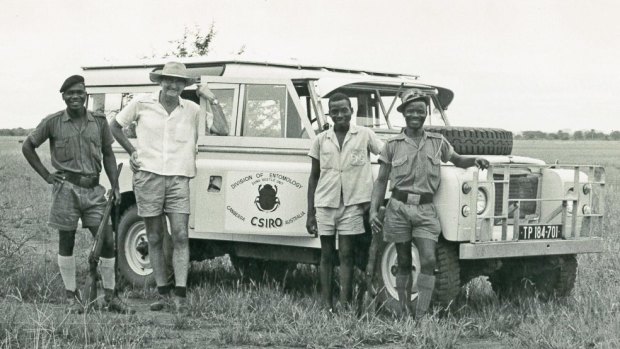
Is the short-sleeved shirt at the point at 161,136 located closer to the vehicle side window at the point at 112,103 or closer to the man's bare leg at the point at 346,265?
the man's bare leg at the point at 346,265

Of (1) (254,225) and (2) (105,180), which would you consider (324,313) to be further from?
(2) (105,180)

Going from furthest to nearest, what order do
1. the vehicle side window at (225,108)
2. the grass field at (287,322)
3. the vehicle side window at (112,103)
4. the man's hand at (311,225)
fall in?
1. the vehicle side window at (112,103)
2. the vehicle side window at (225,108)
3. the man's hand at (311,225)
4. the grass field at (287,322)

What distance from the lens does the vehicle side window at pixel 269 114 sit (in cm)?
878

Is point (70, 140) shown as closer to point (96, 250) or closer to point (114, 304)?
point (96, 250)

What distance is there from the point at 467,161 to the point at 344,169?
3.12ft

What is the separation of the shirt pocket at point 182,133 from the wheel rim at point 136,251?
68.0 inches

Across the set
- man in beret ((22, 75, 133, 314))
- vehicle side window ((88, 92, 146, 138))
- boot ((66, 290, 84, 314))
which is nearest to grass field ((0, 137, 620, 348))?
boot ((66, 290, 84, 314))

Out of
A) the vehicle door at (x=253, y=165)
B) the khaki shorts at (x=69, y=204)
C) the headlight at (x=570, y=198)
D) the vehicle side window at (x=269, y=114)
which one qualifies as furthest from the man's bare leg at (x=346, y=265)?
the khaki shorts at (x=69, y=204)

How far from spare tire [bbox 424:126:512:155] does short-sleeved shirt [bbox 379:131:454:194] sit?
0.61 metres

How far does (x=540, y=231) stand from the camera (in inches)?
320

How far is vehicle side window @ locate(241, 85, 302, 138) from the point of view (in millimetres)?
8781

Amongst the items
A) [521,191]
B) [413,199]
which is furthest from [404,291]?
[521,191]

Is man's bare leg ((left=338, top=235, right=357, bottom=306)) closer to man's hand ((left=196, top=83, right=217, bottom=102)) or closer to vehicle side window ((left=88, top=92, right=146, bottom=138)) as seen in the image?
man's hand ((left=196, top=83, right=217, bottom=102))

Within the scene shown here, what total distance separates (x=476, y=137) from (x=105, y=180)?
3.96 meters
